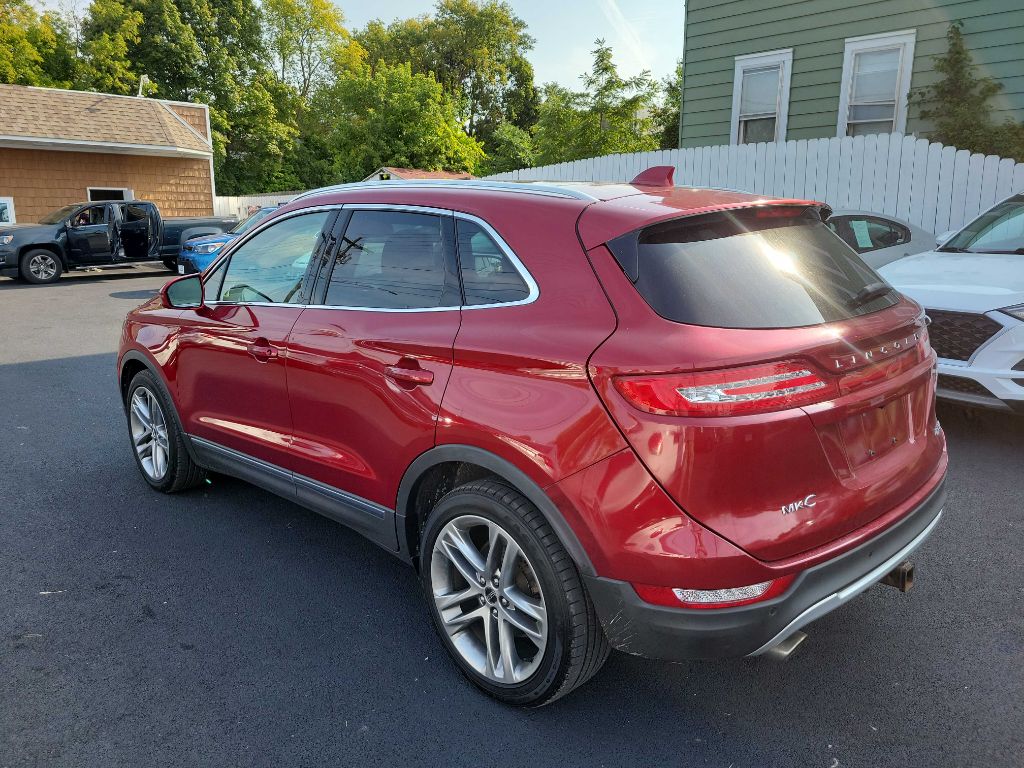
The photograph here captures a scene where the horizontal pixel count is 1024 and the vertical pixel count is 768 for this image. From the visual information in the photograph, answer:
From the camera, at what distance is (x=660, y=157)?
41.2ft

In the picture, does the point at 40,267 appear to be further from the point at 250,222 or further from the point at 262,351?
the point at 262,351

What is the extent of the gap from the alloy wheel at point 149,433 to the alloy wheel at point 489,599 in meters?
2.46

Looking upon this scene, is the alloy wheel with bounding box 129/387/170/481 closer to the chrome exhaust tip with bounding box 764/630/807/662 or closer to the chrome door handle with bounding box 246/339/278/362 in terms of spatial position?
the chrome door handle with bounding box 246/339/278/362

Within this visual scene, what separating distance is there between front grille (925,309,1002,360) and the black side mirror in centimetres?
437

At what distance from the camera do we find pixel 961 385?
4.71 metres

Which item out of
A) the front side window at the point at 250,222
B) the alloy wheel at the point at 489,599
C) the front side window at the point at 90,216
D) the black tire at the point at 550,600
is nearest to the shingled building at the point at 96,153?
the front side window at the point at 90,216

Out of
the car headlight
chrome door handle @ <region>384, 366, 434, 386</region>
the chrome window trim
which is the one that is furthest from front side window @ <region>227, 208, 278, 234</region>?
the car headlight

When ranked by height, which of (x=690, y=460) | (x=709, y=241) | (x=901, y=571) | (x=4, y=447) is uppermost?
(x=709, y=241)

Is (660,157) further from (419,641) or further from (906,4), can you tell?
(419,641)

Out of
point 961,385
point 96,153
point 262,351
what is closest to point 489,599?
point 262,351

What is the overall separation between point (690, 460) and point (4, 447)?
5.37 meters

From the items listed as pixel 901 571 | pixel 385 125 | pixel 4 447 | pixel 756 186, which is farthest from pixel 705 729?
pixel 385 125

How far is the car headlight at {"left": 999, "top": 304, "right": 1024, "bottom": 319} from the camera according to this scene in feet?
15.0

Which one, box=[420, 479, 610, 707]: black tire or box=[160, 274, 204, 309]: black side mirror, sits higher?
box=[160, 274, 204, 309]: black side mirror
